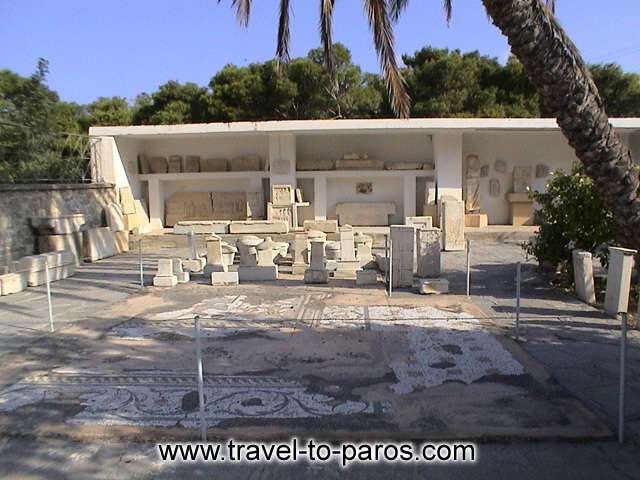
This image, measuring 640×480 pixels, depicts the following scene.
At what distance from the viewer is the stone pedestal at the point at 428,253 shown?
1054 cm

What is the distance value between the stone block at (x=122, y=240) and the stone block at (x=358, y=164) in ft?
25.6

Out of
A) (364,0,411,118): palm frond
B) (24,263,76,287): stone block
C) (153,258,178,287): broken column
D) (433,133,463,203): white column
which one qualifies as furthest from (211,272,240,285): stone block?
(433,133,463,203): white column

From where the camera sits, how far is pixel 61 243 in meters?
13.0

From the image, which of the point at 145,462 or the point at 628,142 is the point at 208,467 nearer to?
→ the point at 145,462

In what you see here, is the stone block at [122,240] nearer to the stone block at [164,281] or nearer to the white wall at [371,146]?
the stone block at [164,281]

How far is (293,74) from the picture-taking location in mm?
22953

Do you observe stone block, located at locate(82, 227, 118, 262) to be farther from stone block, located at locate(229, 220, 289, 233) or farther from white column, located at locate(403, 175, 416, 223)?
white column, located at locate(403, 175, 416, 223)

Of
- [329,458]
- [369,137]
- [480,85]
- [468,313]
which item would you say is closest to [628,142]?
[480,85]

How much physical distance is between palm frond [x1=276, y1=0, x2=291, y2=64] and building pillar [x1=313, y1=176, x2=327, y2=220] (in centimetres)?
1014

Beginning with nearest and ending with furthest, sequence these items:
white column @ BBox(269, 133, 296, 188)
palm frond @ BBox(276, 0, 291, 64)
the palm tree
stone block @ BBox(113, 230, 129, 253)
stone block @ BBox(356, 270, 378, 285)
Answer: the palm tree
palm frond @ BBox(276, 0, 291, 64)
stone block @ BBox(356, 270, 378, 285)
stone block @ BBox(113, 230, 129, 253)
white column @ BBox(269, 133, 296, 188)

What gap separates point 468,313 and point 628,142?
15.1 metres

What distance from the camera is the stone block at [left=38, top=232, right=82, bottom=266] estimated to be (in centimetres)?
1284

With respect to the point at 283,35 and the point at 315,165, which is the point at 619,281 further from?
the point at 315,165

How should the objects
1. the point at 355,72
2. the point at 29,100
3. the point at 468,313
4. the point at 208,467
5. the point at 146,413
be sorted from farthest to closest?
the point at 355,72
the point at 29,100
the point at 468,313
the point at 146,413
the point at 208,467
